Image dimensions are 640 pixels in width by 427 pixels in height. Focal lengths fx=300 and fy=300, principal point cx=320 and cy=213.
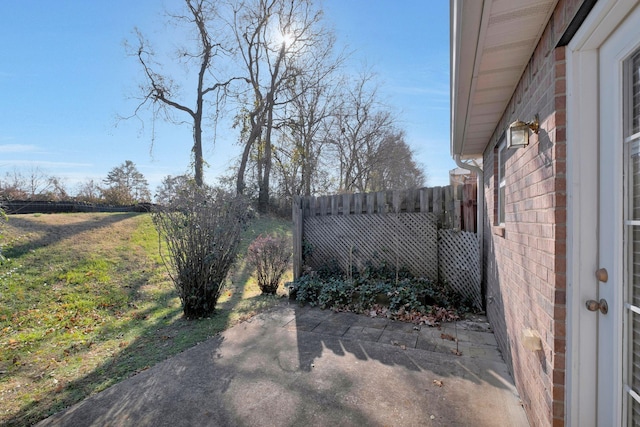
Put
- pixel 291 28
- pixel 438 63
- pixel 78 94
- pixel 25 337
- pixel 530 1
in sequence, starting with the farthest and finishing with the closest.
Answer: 1. pixel 291 28
2. pixel 78 94
3. pixel 438 63
4. pixel 25 337
5. pixel 530 1

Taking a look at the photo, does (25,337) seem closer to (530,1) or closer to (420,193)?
(530,1)

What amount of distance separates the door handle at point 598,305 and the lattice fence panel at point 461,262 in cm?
361

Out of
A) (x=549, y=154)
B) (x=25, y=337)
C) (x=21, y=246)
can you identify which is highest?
(x=549, y=154)

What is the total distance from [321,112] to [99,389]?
665 inches

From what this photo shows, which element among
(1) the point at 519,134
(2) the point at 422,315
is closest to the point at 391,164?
(2) the point at 422,315

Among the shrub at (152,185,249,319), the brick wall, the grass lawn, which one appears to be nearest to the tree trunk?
the grass lawn

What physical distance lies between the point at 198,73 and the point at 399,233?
1364cm

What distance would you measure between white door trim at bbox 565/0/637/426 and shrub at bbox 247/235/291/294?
16.3ft

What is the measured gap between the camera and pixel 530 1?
152cm

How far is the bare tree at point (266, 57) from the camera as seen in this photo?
14242 mm

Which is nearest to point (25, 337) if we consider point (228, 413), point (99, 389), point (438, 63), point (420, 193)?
point (99, 389)

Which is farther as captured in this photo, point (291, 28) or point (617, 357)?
point (291, 28)

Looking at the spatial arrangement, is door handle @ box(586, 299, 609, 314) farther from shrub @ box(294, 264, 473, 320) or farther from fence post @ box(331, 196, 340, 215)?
fence post @ box(331, 196, 340, 215)

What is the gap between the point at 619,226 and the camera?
4.18 ft
